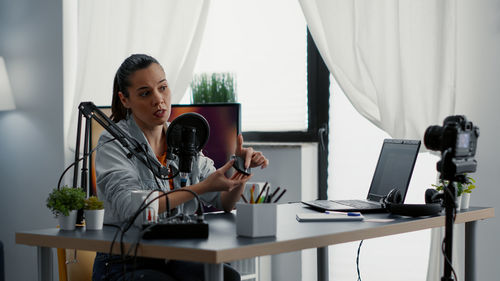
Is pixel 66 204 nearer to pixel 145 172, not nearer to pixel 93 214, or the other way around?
pixel 93 214

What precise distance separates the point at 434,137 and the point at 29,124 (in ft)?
10.1

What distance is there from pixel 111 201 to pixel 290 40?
1.88 m

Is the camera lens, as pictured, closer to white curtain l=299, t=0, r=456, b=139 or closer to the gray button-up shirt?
the gray button-up shirt

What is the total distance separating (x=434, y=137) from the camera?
6.06ft

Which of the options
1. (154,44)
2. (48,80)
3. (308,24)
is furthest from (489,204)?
(48,80)

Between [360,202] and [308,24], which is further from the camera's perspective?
[308,24]

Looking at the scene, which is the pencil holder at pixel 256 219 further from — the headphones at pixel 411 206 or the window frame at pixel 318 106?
the window frame at pixel 318 106

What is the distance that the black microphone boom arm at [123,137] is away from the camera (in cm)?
179

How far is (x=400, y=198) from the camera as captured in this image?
7.01ft

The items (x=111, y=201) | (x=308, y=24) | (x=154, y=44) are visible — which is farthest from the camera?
(x=154, y=44)

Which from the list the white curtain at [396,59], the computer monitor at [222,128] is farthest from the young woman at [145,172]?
the white curtain at [396,59]

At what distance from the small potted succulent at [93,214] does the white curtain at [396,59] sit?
1.60 metres

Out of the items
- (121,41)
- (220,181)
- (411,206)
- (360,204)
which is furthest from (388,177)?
(121,41)

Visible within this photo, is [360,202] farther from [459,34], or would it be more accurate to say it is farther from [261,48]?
[261,48]
